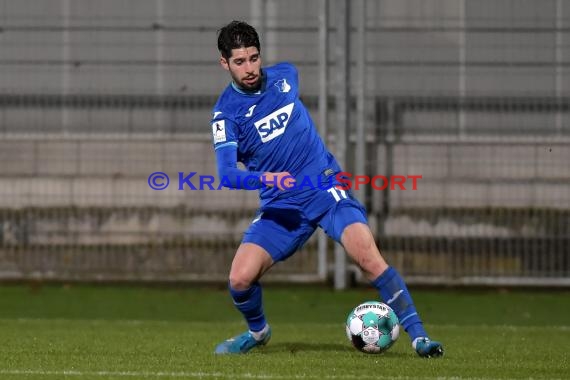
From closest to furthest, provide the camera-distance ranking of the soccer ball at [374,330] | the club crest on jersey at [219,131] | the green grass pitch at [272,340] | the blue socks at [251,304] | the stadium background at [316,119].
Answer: the green grass pitch at [272,340] < the soccer ball at [374,330] < the club crest on jersey at [219,131] < the blue socks at [251,304] < the stadium background at [316,119]

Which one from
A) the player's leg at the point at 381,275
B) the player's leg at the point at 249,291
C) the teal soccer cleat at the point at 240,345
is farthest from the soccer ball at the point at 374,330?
the teal soccer cleat at the point at 240,345

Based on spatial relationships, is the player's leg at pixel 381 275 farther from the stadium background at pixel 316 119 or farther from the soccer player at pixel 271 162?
the stadium background at pixel 316 119

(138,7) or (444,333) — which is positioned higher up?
(138,7)

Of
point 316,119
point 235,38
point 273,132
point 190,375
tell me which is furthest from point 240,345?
point 316,119

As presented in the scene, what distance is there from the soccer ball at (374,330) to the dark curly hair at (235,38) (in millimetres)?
1757

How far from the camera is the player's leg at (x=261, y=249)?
8.35 m

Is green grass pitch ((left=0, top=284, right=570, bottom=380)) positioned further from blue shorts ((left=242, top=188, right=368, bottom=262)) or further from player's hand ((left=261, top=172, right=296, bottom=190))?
player's hand ((left=261, top=172, right=296, bottom=190))

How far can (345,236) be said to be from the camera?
8.13m

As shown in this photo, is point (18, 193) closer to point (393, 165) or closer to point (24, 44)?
point (24, 44)

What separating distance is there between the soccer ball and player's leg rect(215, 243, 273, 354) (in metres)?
0.66

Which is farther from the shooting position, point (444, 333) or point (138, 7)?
point (138, 7)

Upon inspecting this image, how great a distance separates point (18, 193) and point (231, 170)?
7.32 metres

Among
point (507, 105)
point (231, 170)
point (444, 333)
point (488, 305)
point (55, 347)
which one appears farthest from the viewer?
point (507, 105)

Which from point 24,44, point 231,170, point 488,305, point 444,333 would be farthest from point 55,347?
point 24,44
